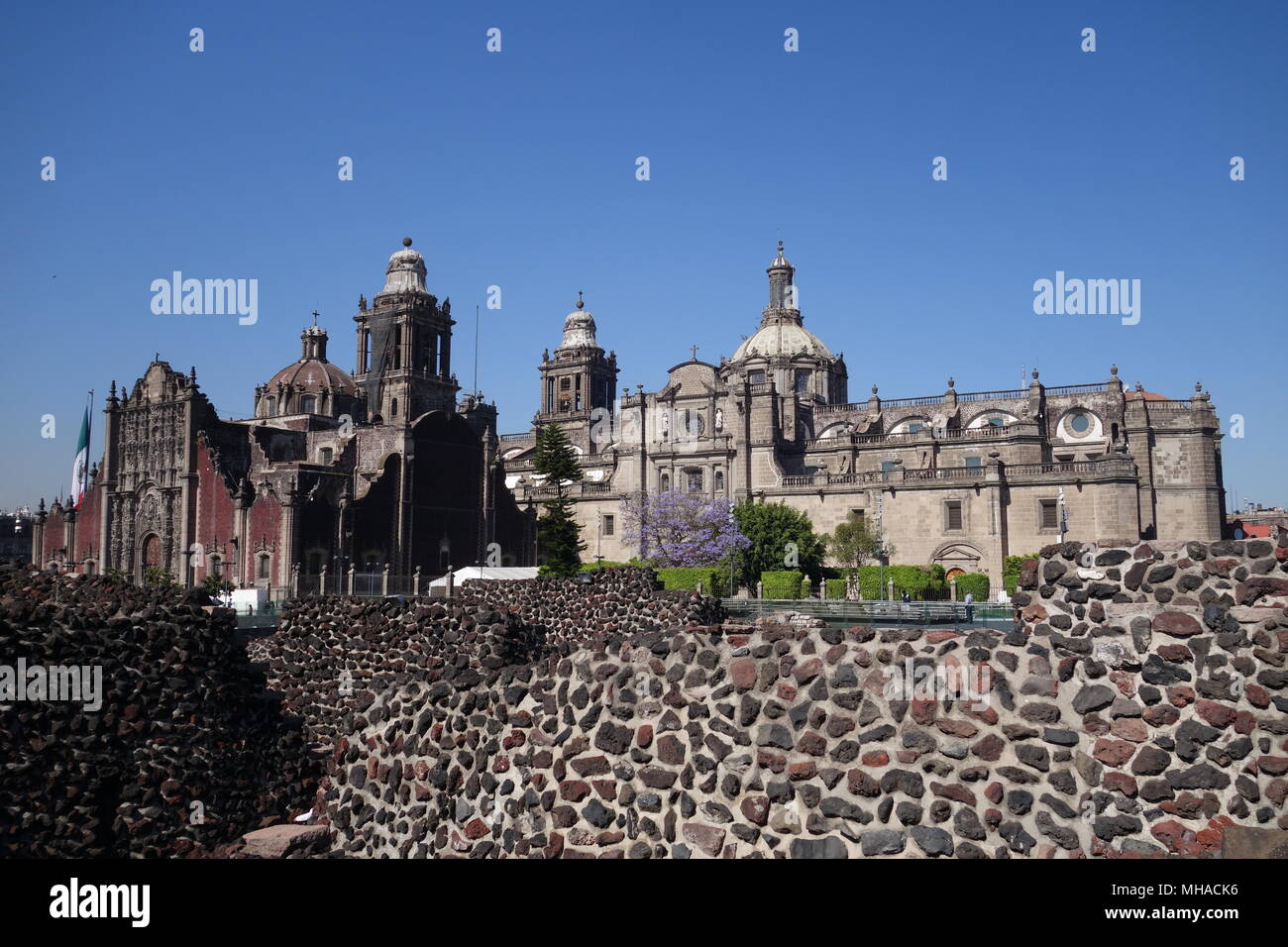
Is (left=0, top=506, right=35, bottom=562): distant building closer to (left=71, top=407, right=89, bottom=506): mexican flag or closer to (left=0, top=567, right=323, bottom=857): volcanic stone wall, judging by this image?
(left=71, top=407, right=89, bottom=506): mexican flag

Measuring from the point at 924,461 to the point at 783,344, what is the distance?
19289 mm

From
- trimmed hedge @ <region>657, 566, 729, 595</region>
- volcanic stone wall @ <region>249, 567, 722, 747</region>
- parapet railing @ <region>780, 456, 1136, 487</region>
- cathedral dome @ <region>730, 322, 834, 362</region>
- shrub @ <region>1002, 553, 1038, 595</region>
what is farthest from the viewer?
cathedral dome @ <region>730, 322, 834, 362</region>

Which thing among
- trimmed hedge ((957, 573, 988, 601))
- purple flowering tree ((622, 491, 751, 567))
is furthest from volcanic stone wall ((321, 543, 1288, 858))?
trimmed hedge ((957, 573, 988, 601))

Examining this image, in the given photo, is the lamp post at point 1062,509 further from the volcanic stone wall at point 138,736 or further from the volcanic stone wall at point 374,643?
the volcanic stone wall at point 138,736

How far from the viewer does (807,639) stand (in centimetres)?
700

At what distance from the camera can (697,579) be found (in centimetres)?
4450

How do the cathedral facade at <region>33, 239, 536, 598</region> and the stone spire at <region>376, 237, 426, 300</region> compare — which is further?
the stone spire at <region>376, 237, 426, 300</region>

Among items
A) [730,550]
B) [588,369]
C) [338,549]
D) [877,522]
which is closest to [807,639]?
[730,550]

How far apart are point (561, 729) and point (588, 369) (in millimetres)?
75106

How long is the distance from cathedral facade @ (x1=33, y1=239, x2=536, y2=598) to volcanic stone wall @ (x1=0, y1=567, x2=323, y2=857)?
36.5 metres

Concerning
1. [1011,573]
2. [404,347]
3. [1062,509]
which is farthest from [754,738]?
[404,347]

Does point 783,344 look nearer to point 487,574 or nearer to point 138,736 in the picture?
point 487,574

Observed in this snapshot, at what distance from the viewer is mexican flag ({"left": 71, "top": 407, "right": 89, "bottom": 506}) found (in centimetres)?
5612
